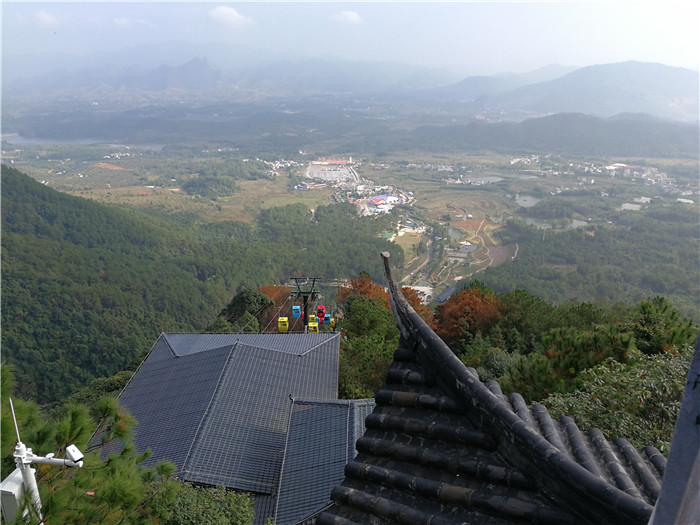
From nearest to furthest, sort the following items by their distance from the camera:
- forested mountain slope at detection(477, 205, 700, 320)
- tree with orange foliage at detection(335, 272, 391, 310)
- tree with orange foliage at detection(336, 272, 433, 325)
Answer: tree with orange foliage at detection(336, 272, 433, 325), tree with orange foliage at detection(335, 272, 391, 310), forested mountain slope at detection(477, 205, 700, 320)

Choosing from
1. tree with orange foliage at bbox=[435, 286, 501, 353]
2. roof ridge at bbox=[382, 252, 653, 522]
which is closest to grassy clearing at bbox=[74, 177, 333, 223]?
tree with orange foliage at bbox=[435, 286, 501, 353]

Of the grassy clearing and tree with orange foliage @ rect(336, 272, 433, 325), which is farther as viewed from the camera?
the grassy clearing

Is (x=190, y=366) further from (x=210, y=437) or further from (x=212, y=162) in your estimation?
(x=212, y=162)

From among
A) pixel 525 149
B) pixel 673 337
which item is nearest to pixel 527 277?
pixel 673 337

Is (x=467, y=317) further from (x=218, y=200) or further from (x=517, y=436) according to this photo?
(x=218, y=200)

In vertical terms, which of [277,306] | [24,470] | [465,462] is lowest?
[277,306]

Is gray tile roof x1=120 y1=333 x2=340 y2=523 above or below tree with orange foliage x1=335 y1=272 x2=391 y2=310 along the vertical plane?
above

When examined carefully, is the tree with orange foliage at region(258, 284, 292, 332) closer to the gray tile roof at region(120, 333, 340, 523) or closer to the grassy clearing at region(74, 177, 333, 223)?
the gray tile roof at region(120, 333, 340, 523)

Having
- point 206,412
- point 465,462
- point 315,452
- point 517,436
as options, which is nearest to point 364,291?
point 206,412
